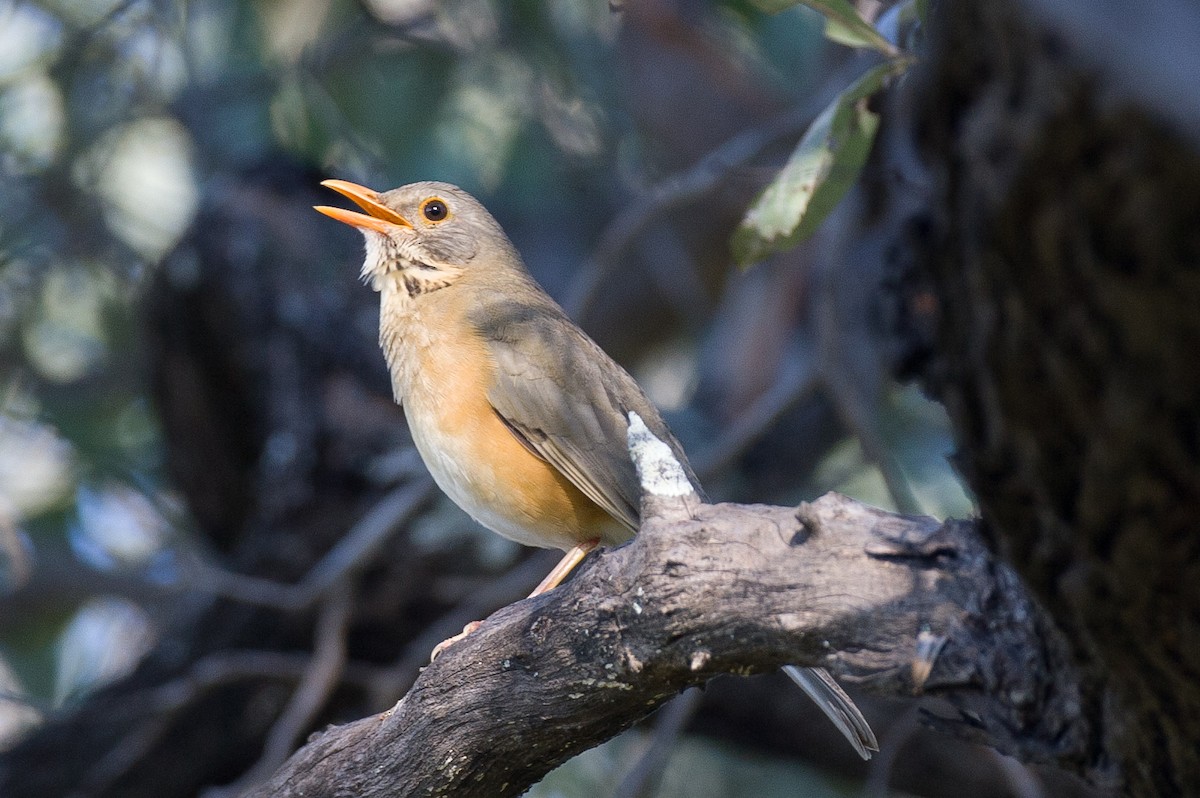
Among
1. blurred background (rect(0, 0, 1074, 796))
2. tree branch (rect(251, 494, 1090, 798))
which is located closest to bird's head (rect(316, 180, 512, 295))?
blurred background (rect(0, 0, 1074, 796))

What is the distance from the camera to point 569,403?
5.06m

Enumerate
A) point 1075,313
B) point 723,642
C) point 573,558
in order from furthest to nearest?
point 573,558 < point 723,642 < point 1075,313

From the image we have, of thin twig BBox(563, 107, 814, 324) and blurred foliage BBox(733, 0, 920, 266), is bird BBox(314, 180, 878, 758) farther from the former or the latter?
thin twig BBox(563, 107, 814, 324)

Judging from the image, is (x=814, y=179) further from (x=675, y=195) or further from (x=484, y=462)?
(x=675, y=195)

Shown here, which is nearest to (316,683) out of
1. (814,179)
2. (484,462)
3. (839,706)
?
(484,462)

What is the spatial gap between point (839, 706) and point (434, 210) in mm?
3199

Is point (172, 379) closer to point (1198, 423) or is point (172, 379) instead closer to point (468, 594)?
point (468, 594)

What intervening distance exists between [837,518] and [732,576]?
28cm

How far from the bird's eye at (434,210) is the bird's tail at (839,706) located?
118 inches

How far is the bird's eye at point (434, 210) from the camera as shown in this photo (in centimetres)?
612

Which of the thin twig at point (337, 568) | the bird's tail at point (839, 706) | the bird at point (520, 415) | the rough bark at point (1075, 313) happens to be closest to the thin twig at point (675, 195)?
the thin twig at point (337, 568)

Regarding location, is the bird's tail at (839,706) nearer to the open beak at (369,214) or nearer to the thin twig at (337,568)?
the open beak at (369,214)

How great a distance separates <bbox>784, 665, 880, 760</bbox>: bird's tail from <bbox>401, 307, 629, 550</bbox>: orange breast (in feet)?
4.08

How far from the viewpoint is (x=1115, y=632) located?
215 centimetres
